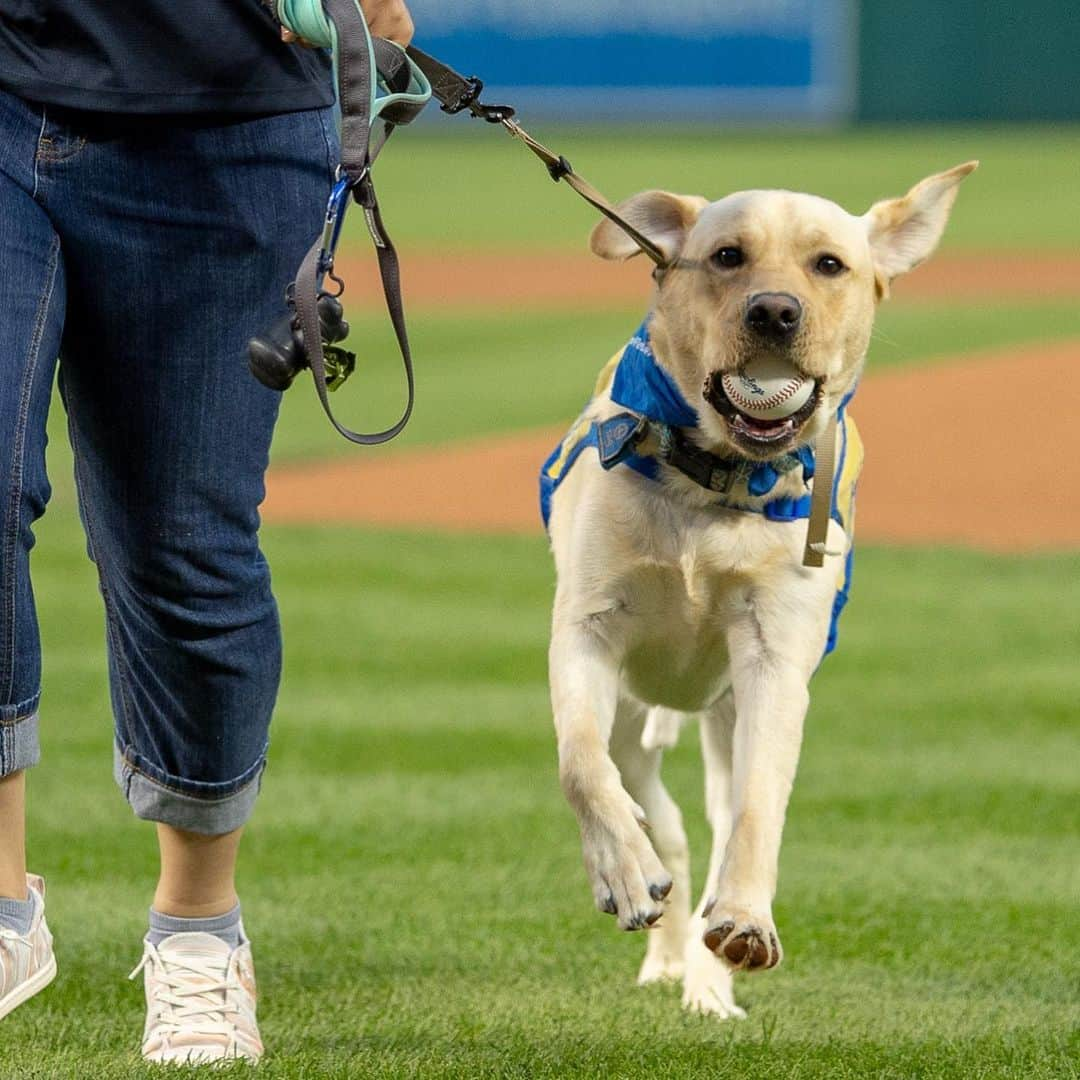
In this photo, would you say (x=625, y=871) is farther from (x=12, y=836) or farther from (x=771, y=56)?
(x=771, y=56)

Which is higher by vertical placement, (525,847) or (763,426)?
(763,426)

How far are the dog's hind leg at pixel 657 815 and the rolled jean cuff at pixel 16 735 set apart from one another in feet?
4.63

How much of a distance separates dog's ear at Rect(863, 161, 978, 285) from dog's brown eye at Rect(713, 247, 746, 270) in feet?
1.07

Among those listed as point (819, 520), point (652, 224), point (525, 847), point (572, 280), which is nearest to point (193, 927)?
point (819, 520)

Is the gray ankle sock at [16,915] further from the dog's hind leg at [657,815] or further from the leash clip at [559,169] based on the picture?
the leash clip at [559,169]

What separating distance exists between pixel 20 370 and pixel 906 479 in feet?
32.5

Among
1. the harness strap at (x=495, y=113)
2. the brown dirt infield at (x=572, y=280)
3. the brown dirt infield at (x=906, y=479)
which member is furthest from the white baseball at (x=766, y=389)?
the brown dirt infield at (x=572, y=280)

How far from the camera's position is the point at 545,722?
764cm

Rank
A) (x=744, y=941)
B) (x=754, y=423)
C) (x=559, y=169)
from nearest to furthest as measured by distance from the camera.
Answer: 1. (x=744, y=941)
2. (x=754, y=423)
3. (x=559, y=169)

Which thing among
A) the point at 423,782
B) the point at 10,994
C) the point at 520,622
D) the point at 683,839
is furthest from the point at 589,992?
the point at 520,622

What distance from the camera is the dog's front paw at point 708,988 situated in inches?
175

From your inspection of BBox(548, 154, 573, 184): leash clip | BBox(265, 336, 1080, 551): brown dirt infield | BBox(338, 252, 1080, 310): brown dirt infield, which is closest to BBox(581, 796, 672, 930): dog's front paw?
BBox(548, 154, 573, 184): leash clip

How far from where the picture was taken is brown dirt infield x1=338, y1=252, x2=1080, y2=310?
2206cm

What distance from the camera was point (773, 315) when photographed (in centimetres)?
378
